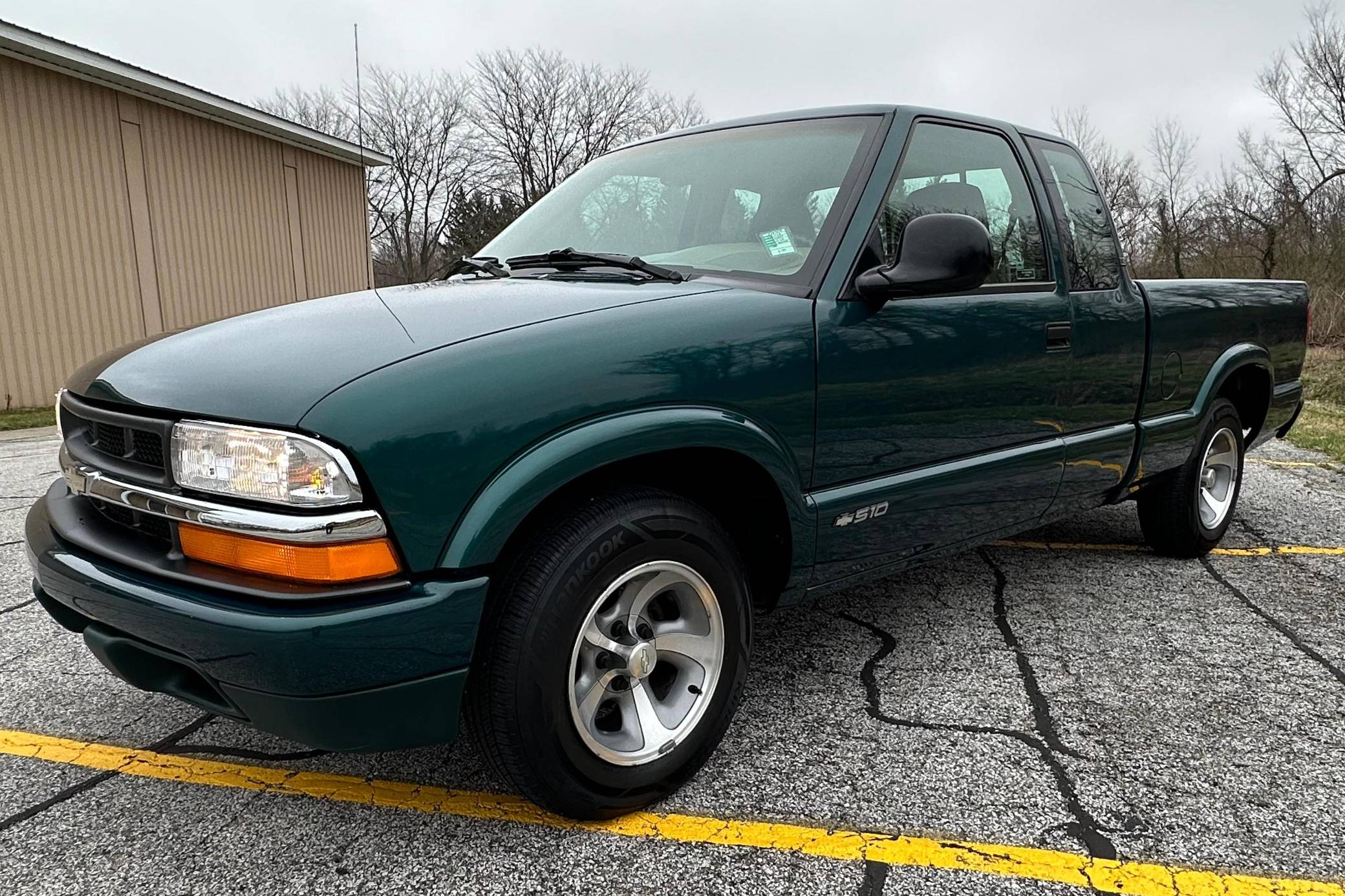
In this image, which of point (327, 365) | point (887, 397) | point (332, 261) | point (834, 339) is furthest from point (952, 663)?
point (332, 261)

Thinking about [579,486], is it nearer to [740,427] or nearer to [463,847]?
[740,427]

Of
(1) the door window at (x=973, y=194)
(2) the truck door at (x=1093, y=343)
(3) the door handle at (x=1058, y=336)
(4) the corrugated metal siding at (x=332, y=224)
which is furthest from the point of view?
(4) the corrugated metal siding at (x=332, y=224)

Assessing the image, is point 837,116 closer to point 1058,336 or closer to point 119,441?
point 1058,336

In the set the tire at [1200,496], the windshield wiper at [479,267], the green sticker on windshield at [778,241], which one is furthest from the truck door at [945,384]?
the tire at [1200,496]

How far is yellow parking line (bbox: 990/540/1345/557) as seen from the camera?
4.54 meters

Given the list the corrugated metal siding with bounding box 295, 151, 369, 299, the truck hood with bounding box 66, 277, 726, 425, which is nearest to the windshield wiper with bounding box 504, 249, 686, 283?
the truck hood with bounding box 66, 277, 726, 425

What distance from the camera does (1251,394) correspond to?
15.5 feet

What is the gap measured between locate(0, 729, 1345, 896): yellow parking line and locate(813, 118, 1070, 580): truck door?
2.48 ft

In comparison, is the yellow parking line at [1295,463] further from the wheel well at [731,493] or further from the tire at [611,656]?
the tire at [611,656]

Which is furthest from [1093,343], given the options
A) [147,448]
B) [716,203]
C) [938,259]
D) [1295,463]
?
[1295,463]

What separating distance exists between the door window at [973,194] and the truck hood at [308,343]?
29.9 inches

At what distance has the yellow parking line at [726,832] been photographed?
1956mm

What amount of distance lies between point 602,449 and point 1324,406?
1169 cm

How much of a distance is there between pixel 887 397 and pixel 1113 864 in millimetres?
1295
